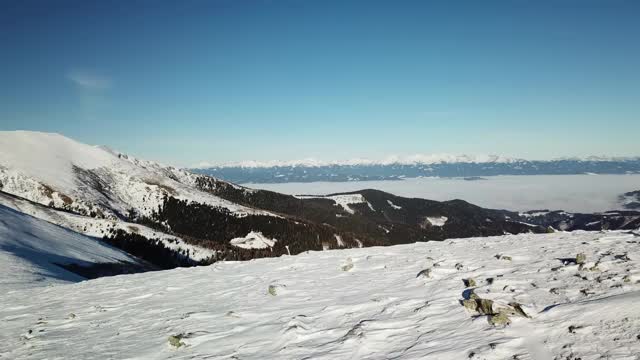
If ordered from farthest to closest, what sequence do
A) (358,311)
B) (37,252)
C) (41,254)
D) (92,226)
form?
(92,226)
(37,252)
(41,254)
(358,311)

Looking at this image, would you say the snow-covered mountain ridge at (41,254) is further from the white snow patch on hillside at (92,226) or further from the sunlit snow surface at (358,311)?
the white snow patch on hillside at (92,226)

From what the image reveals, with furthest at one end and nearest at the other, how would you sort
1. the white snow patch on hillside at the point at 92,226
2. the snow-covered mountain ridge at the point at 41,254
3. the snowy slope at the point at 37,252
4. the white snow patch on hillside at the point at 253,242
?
the white snow patch on hillside at the point at 253,242, the white snow patch on hillside at the point at 92,226, the snow-covered mountain ridge at the point at 41,254, the snowy slope at the point at 37,252

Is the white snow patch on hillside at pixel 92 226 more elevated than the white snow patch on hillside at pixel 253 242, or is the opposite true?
the white snow patch on hillside at pixel 92 226

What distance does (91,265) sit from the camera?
56.4 m

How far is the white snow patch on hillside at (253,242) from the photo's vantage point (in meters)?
179

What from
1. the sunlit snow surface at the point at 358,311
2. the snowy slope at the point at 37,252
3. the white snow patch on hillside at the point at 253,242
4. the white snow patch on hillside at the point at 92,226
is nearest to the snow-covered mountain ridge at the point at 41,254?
the snowy slope at the point at 37,252

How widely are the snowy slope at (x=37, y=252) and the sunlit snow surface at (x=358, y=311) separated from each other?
10.8 metres

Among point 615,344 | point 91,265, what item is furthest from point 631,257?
point 91,265

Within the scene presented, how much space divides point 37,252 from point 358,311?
5022 cm

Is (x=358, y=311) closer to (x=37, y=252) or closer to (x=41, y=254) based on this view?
(x=41, y=254)

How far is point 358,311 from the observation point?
1273 centimetres

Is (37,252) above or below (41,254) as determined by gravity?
above

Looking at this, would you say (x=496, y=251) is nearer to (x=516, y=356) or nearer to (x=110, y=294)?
(x=516, y=356)

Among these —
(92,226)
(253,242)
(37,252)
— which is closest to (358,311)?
(37,252)
